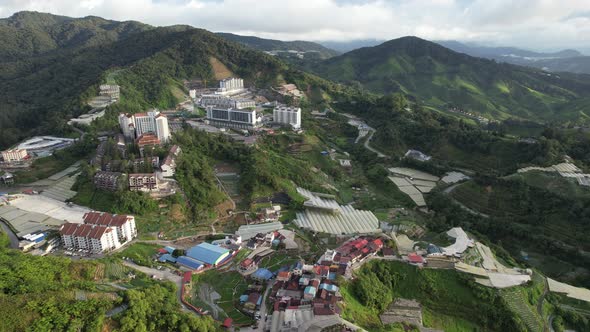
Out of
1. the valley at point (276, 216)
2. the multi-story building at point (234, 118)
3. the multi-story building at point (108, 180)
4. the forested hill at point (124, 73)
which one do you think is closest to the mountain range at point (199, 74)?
the forested hill at point (124, 73)

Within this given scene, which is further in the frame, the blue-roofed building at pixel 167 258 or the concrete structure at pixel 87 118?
the concrete structure at pixel 87 118

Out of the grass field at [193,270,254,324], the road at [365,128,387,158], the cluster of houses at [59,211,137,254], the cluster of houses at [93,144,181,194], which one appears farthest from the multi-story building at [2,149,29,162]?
the road at [365,128,387,158]

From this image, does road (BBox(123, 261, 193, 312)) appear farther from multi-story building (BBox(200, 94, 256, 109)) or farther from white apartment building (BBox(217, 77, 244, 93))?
white apartment building (BBox(217, 77, 244, 93))

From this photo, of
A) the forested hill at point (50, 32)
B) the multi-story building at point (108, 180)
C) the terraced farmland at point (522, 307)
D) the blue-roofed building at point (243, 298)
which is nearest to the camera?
the blue-roofed building at point (243, 298)

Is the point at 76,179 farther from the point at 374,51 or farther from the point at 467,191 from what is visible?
the point at 374,51

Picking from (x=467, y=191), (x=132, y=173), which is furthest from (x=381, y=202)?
(x=132, y=173)

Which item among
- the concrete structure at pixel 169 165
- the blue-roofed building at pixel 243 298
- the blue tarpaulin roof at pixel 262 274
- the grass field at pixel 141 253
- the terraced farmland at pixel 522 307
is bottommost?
the terraced farmland at pixel 522 307

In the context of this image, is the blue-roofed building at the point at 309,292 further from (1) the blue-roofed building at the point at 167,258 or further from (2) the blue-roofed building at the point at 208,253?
(1) the blue-roofed building at the point at 167,258

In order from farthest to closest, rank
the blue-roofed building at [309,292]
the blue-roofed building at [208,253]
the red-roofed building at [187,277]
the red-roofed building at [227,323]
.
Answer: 1. the blue-roofed building at [208,253]
2. the red-roofed building at [187,277]
3. the blue-roofed building at [309,292]
4. the red-roofed building at [227,323]
